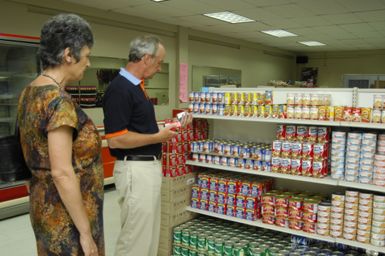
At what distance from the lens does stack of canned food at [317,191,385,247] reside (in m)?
2.72

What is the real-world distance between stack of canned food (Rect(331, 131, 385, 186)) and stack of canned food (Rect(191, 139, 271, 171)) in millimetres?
557

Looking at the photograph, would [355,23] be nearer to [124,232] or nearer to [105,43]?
[105,43]

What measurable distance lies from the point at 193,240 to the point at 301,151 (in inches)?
51.4

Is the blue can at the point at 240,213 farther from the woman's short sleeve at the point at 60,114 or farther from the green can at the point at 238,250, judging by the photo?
the woman's short sleeve at the point at 60,114

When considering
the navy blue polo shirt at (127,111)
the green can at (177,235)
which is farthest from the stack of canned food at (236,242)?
the navy blue polo shirt at (127,111)

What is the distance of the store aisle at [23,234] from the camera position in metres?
3.86

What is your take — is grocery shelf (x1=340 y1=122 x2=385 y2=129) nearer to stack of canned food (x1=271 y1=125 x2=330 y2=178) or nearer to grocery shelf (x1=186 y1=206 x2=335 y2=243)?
stack of canned food (x1=271 y1=125 x2=330 y2=178)

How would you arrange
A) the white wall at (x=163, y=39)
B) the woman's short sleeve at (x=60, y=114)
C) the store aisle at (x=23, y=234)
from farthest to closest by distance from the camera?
the white wall at (x=163, y=39)
the store aisle at (x=23, y=234)
the woman's short sleeve at (x=60, y=114)

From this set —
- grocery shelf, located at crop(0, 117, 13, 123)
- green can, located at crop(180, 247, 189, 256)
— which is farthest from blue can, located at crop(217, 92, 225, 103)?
grocery shelf, located at crop(0, 117, 13, 123)

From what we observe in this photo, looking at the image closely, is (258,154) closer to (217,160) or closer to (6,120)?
(217,160)

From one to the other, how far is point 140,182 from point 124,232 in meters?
0.39

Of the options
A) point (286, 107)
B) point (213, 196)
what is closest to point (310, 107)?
point (286, 107)

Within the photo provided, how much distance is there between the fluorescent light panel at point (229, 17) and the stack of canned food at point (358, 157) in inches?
194

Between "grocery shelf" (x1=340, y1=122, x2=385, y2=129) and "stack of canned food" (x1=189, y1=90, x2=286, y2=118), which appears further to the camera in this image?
"stack of canned food" (x1=189, y1=90, x2=286, y2=118)
